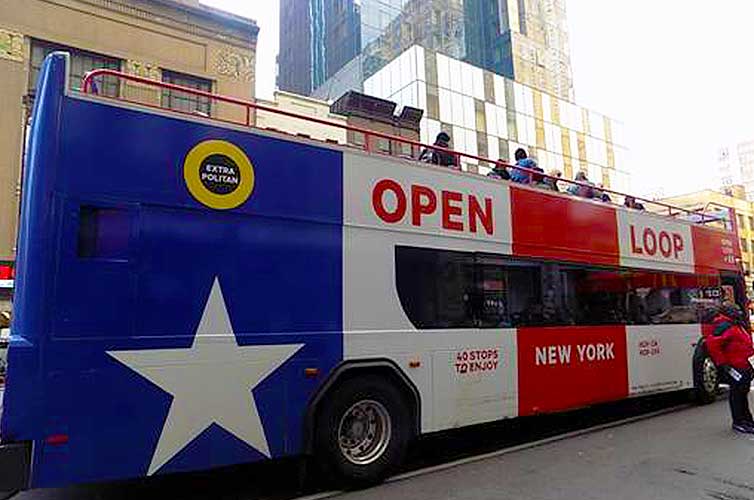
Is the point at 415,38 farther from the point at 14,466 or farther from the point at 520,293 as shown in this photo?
the point at 14,466

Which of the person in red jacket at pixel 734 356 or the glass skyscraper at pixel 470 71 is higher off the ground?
the glass skyscraper at pixel 470 71

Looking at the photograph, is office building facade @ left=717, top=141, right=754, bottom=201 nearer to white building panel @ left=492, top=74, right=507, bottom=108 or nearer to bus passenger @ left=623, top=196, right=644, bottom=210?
white building panel @ left=492, top=74, right=507, bottom=108

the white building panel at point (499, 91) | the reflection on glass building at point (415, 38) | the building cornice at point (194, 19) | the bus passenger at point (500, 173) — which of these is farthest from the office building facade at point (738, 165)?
the bus passenger at point (500, 173)

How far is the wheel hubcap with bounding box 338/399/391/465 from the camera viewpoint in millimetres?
5750

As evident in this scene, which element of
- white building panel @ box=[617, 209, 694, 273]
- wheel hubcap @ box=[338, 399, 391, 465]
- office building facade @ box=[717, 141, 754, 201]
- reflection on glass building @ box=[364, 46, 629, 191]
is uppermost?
office building facade @ box=[717, 141, 754, 201]

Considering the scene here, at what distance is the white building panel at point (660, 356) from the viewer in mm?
9203

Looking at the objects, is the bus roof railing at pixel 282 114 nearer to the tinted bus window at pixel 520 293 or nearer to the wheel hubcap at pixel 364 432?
the tinted bus window at pixel 520 293

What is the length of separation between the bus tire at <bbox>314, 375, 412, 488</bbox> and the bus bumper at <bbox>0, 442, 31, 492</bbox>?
236 centimetres

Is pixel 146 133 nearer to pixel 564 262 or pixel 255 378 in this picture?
pixel 255 378

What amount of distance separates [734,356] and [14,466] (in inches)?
343

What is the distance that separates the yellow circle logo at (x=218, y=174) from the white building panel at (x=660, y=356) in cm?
661

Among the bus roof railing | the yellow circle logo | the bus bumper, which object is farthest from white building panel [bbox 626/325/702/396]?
the bus bumper

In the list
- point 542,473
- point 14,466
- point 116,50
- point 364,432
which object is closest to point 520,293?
point 542,473

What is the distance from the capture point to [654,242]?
1012cm
